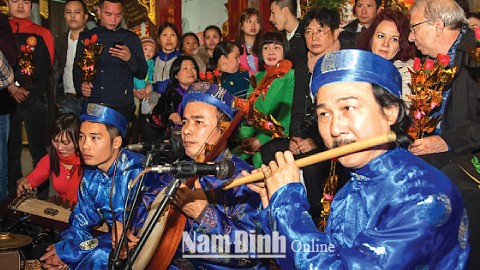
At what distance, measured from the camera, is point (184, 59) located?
7.03m

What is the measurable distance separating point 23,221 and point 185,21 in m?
6.49

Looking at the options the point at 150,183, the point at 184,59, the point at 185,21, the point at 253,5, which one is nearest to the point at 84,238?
the point at 150,183

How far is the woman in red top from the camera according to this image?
5.26 meters

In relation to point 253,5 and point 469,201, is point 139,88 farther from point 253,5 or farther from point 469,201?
point 469,201

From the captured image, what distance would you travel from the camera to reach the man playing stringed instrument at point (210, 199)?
337 cm

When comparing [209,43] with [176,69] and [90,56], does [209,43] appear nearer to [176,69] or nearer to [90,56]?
[176,69]

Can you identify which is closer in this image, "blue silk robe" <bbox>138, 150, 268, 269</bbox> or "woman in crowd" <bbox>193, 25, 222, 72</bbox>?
"blue silk robe" <bbox>138, 150, 268, 269</bbox>

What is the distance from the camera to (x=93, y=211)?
4.22 metres

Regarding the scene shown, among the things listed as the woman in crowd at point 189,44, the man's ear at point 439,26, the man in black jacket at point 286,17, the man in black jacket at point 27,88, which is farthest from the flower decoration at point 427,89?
the woman in crowd at point 189,44

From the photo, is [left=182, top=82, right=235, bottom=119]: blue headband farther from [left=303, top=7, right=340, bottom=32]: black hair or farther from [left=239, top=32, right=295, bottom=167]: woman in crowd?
[left=303, top=7, right=340, bottom=32]: black hair

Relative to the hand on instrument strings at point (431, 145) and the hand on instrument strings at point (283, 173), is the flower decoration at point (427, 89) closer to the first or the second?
the hand on instrument strings at point (431, 145)

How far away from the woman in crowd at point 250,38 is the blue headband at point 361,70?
4.39 metres

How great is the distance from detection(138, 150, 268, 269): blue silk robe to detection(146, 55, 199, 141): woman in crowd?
336 cm

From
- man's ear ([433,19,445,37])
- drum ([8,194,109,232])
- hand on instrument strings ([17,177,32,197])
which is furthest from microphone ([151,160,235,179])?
hand on instrument strings ([17,177,32,197])
